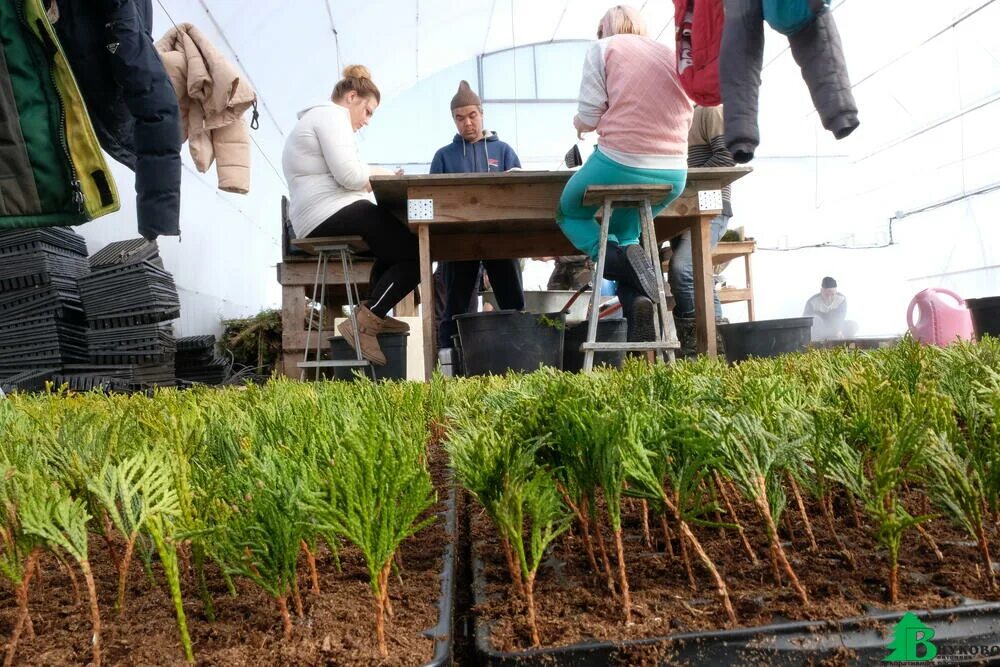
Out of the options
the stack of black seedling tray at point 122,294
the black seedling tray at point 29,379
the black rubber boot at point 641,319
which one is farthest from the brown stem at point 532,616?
the stack of black seedling tray at point 122,294

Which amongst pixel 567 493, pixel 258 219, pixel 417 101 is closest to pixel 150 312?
pixel 567 493

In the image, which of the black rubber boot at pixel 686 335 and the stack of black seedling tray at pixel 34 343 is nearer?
the stack of black seedling tray at pixel 34 343

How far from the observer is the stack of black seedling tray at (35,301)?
3670 millimetres

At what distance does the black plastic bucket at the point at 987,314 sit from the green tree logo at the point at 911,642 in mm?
2436

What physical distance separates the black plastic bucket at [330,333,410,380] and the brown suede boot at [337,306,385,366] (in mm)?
109

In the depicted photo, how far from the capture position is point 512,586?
53 cm

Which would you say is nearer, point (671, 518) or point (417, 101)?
point (671, 518)

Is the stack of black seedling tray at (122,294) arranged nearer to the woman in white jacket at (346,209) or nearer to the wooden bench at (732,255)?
the woman in white jacket at (346,209)

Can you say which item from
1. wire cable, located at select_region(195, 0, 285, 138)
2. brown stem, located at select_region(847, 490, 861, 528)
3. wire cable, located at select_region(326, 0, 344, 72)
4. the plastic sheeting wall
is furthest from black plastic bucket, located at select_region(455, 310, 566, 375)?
wire cable, located at select_region(326, 0, 344, 72)

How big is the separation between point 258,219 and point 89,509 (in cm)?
870

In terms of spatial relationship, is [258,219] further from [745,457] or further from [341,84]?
[745,457]

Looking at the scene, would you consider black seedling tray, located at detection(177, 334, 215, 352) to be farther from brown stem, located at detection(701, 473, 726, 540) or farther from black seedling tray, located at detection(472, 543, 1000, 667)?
black seedling tray, located at detection(472, 543, 1000, 667)

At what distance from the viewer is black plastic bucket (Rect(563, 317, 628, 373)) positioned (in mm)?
3518

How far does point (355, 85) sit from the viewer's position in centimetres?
375
